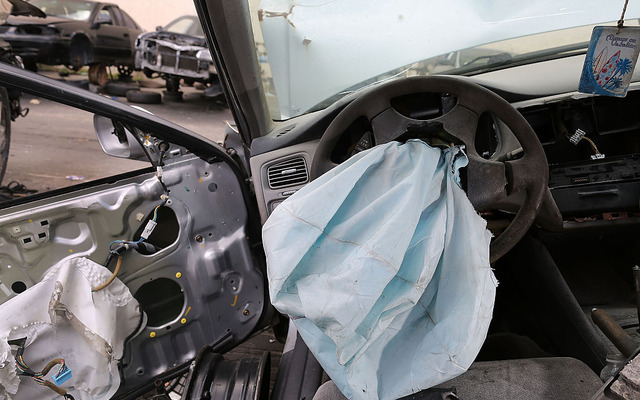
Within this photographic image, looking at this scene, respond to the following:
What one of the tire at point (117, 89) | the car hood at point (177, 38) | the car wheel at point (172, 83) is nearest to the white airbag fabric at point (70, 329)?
the car hood at point (177, 38)

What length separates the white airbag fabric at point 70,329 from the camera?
174cm

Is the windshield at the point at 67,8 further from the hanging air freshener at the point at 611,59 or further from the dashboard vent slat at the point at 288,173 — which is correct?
the hanging air freshener at the point at 611,59

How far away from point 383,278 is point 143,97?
769 centimetres

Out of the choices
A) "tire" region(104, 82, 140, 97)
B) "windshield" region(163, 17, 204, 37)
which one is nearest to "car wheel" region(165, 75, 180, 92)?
"tire" region(104, 82, 140, 97)

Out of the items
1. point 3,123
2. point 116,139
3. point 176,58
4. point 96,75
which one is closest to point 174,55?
point 176,58

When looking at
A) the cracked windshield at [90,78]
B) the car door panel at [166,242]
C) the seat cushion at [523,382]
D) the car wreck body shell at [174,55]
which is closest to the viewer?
the seat cushion at [523,382]

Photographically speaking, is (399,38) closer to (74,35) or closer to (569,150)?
(569,150)

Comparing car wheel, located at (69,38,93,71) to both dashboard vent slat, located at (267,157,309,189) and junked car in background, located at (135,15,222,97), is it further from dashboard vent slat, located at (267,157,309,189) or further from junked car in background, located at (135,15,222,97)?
dashboard vent slat, located at (267,157,309,189)

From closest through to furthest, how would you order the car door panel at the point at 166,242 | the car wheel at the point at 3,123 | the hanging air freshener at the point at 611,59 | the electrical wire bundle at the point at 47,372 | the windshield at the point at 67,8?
the hanging air freshener at the point at 611,59 < the electrical wire bundle at the point at 47,372 < the car door panel at the point at 166,242 < the car wheel at the point at 3,123 < the windshield at the point at 67,8

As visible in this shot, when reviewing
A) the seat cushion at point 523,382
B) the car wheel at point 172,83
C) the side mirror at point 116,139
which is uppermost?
the side mirror at point 116,139

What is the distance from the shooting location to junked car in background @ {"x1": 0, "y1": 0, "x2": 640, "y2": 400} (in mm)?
1769

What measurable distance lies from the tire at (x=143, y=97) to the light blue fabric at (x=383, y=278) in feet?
24.1

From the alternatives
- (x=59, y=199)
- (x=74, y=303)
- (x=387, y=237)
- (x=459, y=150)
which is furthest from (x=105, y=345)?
(x=459, y=150)

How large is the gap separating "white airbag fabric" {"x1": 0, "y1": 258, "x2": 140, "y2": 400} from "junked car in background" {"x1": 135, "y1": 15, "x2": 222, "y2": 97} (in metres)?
6.38
